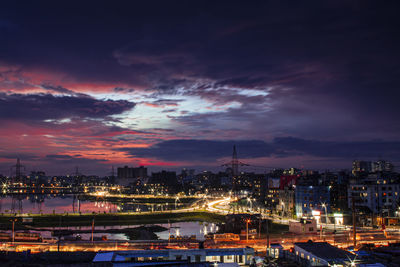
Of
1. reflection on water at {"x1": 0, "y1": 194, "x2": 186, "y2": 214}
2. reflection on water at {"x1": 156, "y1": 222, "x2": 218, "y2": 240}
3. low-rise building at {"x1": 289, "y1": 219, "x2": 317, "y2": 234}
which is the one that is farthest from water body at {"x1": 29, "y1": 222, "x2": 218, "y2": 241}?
reflection on water at {"x1": 0, "y1": 194, "x2": 186, "y2": 214}

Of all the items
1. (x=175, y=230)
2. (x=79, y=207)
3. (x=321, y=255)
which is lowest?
(x=79, y=207)

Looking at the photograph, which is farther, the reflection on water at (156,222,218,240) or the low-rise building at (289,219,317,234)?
the reflection on water at (156,222,218,240)

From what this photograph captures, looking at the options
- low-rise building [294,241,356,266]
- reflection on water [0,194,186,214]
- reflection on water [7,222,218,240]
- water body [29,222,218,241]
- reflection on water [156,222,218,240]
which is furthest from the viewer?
reflection on water [0,194,186,214]

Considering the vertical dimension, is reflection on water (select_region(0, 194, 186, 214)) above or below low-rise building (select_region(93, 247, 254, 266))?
below

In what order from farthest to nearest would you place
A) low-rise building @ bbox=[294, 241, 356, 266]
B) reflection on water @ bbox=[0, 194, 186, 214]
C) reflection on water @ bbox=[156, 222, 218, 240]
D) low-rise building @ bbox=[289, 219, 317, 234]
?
reflection on water @ bbox=[0, 194, 186, 214], reflection on water @ bbox=[156, 222, 218, 240], low-rise building @ bbox=[289, 219, 317, 234], low-rise building @ bbox=[294, 241, 356, 266]

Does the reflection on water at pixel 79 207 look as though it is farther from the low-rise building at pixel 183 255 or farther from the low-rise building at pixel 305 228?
the low-rise building at pixel 183 255

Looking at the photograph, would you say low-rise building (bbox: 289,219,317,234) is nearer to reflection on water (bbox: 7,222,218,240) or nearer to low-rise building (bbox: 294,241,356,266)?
reflection on water (bbox: 7,222,218,240)

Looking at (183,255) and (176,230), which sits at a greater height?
(183,255)

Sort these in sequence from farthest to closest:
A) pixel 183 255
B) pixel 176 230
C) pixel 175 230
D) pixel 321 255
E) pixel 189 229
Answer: pixel 189 229, pixel 175 230, pixel 176 230, pixel 183 255, pixel 321 255

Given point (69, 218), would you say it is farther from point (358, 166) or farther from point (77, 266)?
point (358, 166)

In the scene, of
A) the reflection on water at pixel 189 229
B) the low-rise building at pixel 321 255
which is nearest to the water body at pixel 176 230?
the reflection on water at pixel 189 229

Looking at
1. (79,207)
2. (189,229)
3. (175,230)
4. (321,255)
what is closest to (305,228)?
(321,255)

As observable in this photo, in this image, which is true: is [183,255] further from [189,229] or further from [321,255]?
[189,229]
